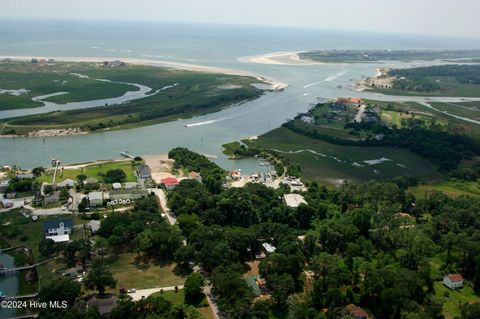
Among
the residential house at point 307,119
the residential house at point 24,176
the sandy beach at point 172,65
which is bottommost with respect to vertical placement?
the residential house at point 24,176

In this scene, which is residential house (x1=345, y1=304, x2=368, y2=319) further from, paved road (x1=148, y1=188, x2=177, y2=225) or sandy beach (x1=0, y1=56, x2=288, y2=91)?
sandy beach (x1=0, y1=56, x2=288, y2=91)

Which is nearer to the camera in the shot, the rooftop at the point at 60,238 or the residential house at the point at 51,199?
the rooftop at the point at 60,238

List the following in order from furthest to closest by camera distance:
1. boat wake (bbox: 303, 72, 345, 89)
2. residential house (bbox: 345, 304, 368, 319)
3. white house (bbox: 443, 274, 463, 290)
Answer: boat wake (bbox: 303, 72, 345, 89)
white house (bbox: 443, 274, 463, 290)
residential house (bbox: 345, 304, 368, 319)

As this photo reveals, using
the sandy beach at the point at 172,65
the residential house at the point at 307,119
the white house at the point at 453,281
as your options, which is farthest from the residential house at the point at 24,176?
the sandy beach at the point at 172,65

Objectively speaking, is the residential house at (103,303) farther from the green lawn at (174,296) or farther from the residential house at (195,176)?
the residential house at (195,176)

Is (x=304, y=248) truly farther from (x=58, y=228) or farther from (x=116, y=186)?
(x=116, y=186)

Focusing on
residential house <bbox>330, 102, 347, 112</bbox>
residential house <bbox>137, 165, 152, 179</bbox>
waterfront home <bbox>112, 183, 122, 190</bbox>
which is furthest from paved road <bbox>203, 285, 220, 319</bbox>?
residential house <bbox>330, 102, 347, 112</bbox>
